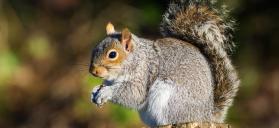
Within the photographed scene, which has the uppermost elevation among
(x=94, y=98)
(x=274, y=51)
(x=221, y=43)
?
(x=274, y=51)

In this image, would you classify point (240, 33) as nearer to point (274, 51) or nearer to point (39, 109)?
point (274, 51)

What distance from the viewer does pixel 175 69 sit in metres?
4.05

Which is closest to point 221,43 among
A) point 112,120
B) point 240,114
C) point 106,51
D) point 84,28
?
point 106,51

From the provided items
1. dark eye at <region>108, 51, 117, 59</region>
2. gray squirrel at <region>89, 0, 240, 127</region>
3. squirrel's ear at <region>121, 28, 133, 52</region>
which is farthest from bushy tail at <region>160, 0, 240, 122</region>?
dark eye at <region>108, 51, 117, 59</region>

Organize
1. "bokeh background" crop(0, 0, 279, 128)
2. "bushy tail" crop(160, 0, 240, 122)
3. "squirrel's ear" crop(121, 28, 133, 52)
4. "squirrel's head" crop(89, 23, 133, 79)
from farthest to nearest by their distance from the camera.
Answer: "bokeh background" crop(0, 0, 279, 128) → "bushy tail" crop(160, 0, 240, 122) → "squirrel's ear" crop(121, 28, 133, 52) → "squirrel's head" crop(89, 23, 133, 79)

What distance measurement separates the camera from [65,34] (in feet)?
27.7

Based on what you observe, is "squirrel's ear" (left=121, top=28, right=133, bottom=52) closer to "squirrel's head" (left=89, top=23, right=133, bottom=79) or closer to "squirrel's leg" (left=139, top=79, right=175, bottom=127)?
"squirrel's head" (left=89, top=23, right=133, bottom=79)

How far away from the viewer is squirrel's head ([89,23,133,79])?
397 cm

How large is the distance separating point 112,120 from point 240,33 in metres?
1.71

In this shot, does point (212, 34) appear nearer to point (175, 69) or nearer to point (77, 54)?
point (175, 69)

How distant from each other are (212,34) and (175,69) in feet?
0.95

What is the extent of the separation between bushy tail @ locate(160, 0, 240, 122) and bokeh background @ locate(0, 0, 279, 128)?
3.37m

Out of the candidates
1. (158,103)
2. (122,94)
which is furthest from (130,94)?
(158,103)

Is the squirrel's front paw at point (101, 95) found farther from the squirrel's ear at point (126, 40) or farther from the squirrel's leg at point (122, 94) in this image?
the squirrel's ear at point (126, 40)
